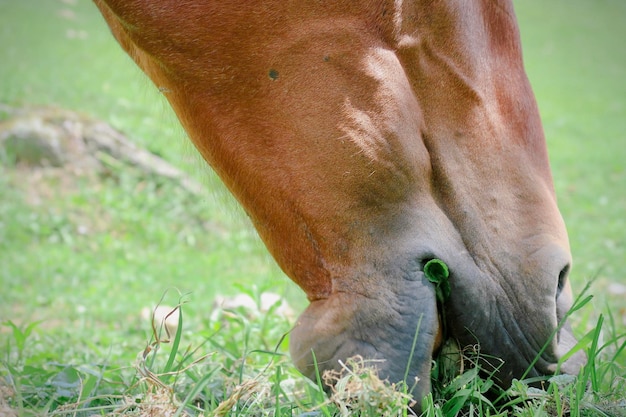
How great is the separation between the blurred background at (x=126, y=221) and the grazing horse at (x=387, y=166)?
0.34 metres

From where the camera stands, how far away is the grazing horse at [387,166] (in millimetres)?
1567

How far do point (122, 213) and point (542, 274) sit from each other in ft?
14.3

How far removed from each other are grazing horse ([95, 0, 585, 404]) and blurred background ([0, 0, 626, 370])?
0.34 metres

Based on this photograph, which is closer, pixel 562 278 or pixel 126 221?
pixel 562 278

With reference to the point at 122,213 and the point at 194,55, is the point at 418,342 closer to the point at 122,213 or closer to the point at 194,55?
the point at 194,55

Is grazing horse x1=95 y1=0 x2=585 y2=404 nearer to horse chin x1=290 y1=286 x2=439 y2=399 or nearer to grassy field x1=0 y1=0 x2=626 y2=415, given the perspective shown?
horse chin x1=290 y1=286 x2=439 y2=399

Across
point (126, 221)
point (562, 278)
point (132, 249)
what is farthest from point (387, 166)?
point (126, 221)

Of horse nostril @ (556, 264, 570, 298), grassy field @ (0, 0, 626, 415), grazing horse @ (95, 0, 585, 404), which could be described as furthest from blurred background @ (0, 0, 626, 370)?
horse nostril @ (556, 264, 570, 298)

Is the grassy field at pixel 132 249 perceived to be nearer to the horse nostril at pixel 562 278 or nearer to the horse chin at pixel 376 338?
the horse chin at pixel 376 338

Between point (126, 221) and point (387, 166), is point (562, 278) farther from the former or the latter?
point (126, 221)

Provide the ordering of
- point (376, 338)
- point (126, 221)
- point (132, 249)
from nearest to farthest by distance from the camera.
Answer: point (376, 338) < point (132, 249) < point (126, 221)

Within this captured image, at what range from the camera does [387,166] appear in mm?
1609

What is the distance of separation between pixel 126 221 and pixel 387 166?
13.5ft

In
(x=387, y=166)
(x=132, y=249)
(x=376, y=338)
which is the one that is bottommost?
(x=132, y=249)
